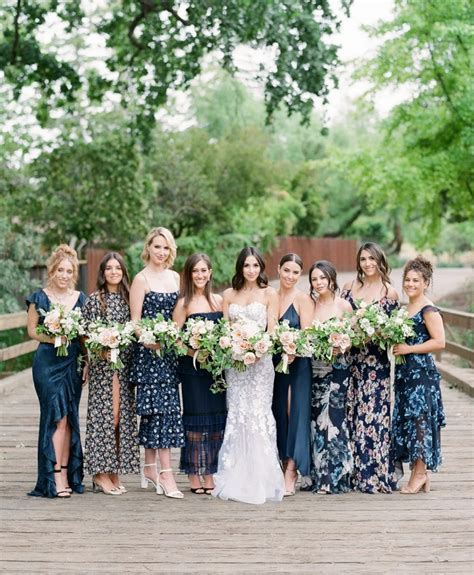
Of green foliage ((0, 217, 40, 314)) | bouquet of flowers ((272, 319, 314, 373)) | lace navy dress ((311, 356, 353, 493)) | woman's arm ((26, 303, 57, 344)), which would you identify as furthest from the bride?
green foliage ((0, 217, 40, 314))

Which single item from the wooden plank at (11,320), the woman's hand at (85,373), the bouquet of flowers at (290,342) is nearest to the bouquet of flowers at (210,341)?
the bouquet of flowers at (290,342)

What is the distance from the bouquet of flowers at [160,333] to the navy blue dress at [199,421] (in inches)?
15.0

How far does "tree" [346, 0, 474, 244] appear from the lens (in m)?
21.8

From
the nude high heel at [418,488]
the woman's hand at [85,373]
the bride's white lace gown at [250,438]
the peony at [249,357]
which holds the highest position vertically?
the peony at [249,357]

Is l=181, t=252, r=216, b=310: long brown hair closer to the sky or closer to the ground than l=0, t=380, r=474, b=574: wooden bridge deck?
closer to the sky

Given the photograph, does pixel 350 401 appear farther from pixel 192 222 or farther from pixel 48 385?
pixel 192 222

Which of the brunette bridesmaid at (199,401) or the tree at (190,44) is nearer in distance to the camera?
the brunette bridesmaid at (199,401)

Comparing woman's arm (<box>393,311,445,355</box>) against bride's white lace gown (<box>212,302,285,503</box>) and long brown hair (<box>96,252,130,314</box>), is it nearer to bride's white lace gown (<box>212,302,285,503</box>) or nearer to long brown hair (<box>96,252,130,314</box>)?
bride's white lace gown (<box>212,302,285,503</box>)

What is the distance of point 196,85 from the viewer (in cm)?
4344

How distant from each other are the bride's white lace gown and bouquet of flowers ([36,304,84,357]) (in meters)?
1.21

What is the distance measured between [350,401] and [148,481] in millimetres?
1836

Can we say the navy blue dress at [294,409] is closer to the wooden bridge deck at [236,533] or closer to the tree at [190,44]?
the wooden bridge deck at [236,533]

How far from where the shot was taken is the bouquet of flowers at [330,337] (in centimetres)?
766

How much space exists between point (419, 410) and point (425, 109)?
55.9ft
